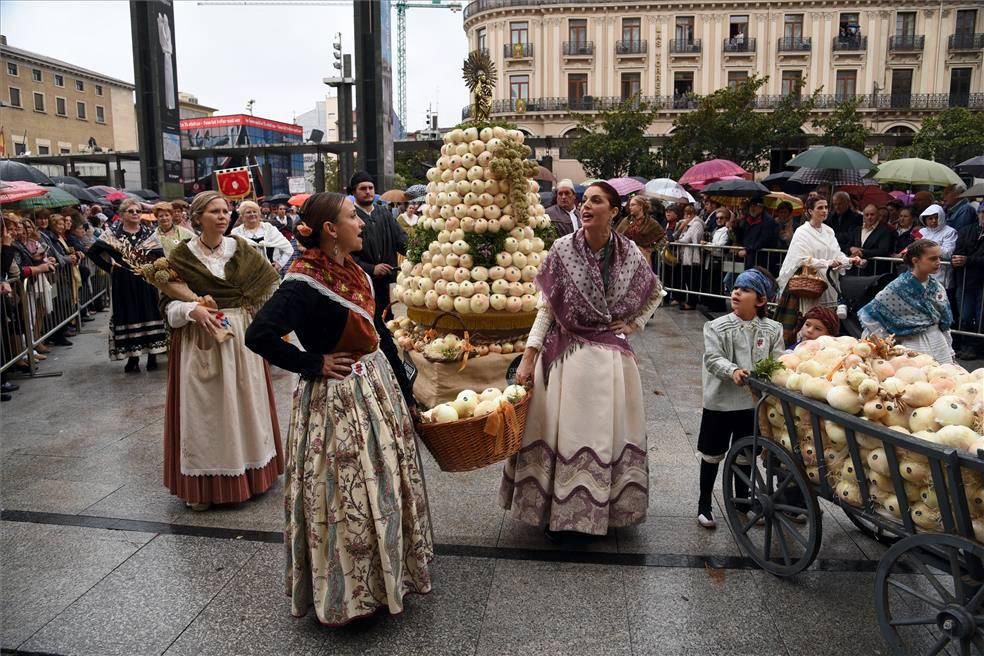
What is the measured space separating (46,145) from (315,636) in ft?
247

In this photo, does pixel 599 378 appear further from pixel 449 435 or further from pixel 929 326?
pixel 929 326

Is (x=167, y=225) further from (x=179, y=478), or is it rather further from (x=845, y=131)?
(x=845, y=131)

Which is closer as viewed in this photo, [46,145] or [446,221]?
[446,221]

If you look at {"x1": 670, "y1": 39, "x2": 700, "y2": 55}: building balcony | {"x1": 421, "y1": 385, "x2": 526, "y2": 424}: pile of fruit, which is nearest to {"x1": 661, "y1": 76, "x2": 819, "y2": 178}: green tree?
{"x1": 670, "y1": 39, "x2": 700, "y2": 55}: building balcony

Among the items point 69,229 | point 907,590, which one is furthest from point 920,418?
point 69,229

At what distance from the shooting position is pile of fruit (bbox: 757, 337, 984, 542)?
2.79m

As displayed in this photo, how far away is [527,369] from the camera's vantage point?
4051mm

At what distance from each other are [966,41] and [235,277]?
61.2 meters

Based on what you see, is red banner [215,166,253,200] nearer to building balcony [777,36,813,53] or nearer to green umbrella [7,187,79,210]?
green umbrella [7,187,79,210]

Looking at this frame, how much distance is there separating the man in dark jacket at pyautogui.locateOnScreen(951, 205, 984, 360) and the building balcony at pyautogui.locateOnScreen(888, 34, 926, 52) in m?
52.3

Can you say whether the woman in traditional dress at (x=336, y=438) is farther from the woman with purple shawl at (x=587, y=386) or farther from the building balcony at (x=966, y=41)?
the building balcony at (x=966, y=41)

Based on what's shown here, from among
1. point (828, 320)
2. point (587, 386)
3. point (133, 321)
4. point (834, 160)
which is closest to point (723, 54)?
point (834, 160)

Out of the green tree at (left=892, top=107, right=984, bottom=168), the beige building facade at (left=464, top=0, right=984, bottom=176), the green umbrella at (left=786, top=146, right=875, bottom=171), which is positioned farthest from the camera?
the beige building facade at (left=464, top=0, right=984, bottom=176)

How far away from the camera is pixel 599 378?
13.1 feet
